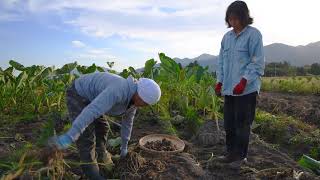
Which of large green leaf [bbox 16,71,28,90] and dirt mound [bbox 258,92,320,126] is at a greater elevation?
large green leaf [bbox 16,71,28,90]

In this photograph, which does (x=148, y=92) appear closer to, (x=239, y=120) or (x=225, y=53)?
(x=239, y=120)

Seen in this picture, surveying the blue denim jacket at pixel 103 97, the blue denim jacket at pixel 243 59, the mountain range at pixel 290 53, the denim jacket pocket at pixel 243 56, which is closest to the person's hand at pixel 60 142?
the blue denim jacket at pixel 103 97

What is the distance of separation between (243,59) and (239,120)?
23.7 inches

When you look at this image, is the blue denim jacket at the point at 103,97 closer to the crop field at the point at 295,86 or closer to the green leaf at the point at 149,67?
the green leaf at the point at 149,67

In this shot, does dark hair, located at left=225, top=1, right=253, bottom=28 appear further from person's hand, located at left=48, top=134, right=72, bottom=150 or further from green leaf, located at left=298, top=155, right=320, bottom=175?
person's hand, located at left=48, top=134, right=72, bottom=150

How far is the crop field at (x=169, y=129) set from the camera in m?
3.76

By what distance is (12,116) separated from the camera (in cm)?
609

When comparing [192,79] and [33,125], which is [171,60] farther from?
[33,125]

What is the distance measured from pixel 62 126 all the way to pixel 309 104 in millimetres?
6271

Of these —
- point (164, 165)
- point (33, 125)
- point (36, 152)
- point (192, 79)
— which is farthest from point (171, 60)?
point (36, 152)

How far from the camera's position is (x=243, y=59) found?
4.16m

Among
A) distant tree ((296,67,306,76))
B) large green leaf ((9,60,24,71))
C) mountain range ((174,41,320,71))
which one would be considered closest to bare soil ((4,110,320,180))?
large green leaf ((9,60,24,71))

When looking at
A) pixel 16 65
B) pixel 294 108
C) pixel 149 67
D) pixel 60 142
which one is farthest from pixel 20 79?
pixel 294 108

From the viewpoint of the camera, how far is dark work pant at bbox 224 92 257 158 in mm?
4106
